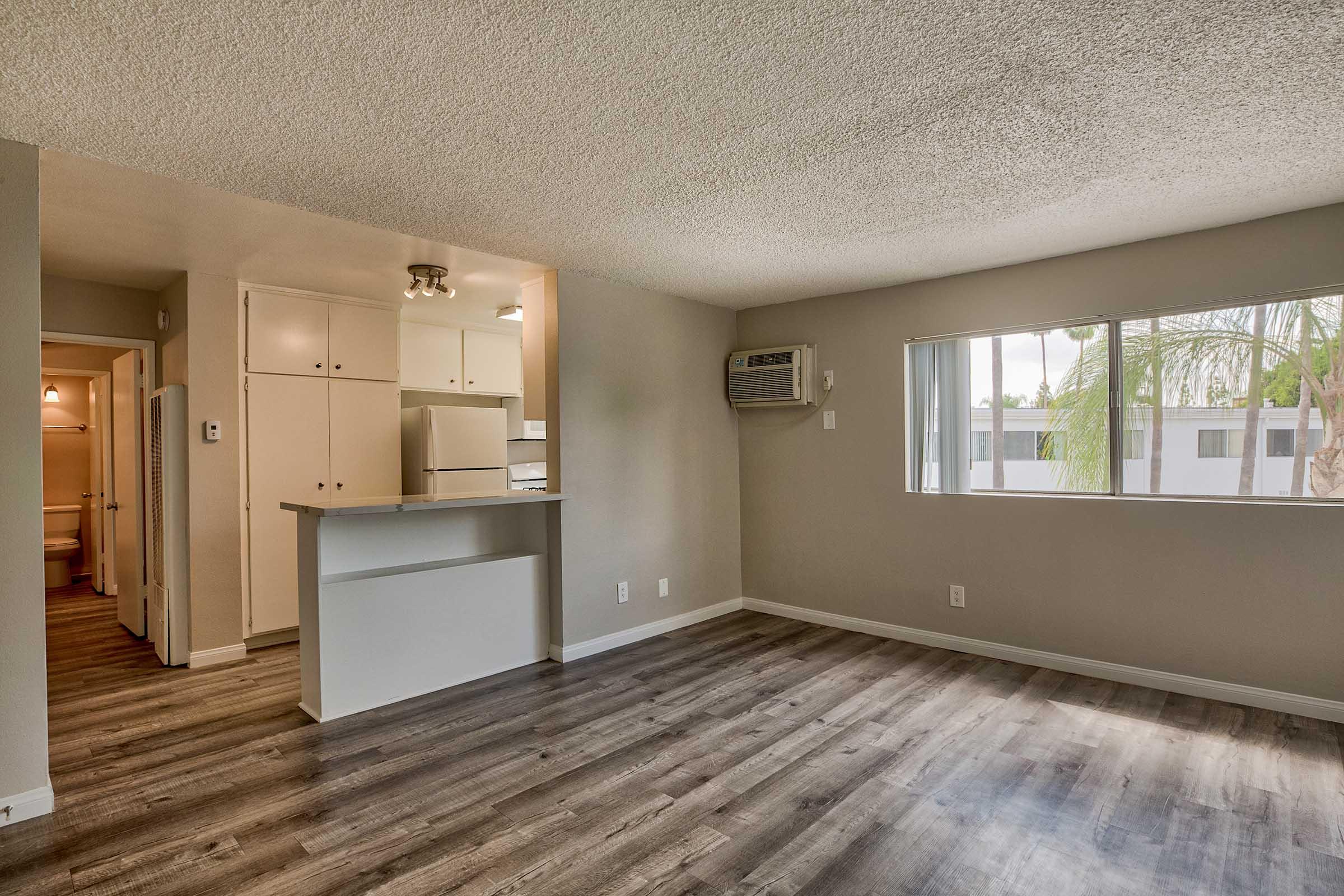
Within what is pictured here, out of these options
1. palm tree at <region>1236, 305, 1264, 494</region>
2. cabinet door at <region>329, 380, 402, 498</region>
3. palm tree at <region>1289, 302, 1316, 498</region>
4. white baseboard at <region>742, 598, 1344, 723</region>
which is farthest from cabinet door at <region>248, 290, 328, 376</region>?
palm tree at <region>1289, 302, 1316, 498</region>

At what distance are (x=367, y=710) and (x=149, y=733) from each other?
922 millimetres

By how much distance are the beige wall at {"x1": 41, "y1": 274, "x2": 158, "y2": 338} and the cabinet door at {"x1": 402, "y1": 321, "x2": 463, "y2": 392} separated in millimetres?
1592

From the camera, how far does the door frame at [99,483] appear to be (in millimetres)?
5536

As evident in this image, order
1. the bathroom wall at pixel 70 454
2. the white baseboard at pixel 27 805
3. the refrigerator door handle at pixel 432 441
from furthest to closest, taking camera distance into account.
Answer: the bathroom wall at pixel 70 454
the refrigerator door handle at pixel 432 441
the white baseboard at pixel 27 805

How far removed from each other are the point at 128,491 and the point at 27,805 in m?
2.97

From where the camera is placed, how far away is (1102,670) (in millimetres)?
3594

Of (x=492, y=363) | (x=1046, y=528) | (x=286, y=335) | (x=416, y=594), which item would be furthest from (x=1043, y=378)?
(x=286, y=335)

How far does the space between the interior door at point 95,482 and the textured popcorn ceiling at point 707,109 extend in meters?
4.70

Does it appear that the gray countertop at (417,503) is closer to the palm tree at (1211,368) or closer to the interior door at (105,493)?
the interior door at (105,493)

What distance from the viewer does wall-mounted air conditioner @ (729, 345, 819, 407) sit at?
4730mm

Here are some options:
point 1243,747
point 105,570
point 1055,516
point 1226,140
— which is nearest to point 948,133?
point 1226,140

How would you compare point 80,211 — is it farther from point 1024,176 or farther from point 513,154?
point 1024,176

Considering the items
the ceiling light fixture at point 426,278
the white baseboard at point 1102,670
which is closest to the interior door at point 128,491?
the ceiling light fixture at point 426,278

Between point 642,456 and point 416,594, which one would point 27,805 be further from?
point 642,456
